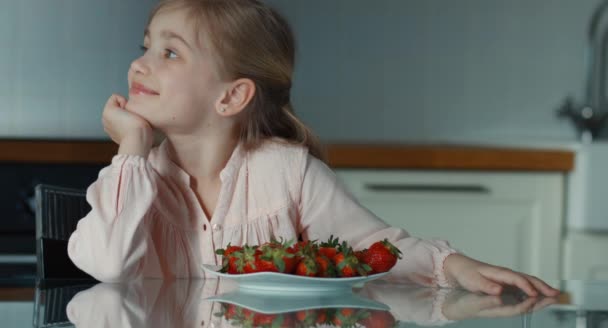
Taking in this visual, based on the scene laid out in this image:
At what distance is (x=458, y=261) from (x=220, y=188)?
455 mm

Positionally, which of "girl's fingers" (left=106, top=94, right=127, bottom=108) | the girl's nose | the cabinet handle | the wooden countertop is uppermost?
the girl's nose

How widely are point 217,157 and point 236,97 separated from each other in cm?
11

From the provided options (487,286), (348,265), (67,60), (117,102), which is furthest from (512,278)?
(67,60)

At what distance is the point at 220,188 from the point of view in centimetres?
167

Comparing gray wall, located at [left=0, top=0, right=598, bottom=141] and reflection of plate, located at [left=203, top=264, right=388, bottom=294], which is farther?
gray wall, located at [left=0, top=0, right=598, bottom=141]

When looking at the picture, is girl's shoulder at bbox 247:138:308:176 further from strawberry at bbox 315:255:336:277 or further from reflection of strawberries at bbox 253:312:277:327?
reflection of strawberries at bbox 253:312:277:327

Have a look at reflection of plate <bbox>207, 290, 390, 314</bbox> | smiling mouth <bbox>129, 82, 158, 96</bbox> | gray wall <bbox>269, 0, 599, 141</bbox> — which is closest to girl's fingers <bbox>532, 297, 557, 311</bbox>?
reflection of plate <bbox>207, 290, 390, 314</bbox>

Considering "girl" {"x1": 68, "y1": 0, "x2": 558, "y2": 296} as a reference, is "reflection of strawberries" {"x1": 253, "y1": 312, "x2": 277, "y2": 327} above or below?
below

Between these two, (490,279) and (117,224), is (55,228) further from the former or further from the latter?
(490,279)

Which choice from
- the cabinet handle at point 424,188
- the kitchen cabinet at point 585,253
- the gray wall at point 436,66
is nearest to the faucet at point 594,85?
the gray wall at point 436,66

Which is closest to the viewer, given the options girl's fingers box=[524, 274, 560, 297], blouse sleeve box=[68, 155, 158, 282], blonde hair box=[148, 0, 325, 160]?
girl's fingers box=[524, 274, 560, 297]

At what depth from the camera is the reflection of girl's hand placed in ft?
3.44

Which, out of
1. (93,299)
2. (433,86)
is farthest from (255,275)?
(433,86)

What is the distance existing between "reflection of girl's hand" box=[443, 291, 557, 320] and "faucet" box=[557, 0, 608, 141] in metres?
2.35
